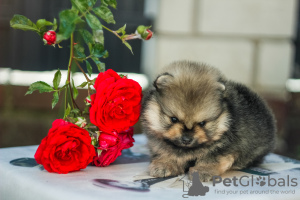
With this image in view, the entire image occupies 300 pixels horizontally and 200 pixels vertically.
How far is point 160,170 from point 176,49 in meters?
1.78

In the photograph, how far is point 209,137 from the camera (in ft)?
4.67

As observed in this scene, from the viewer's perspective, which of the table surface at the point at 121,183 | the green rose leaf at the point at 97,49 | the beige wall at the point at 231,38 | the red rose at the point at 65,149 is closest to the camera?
the table surface at the point at 121,183

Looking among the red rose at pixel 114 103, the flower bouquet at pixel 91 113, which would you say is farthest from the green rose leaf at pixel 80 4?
the red rose at pixel 114 103

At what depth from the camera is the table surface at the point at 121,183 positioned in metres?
1.25

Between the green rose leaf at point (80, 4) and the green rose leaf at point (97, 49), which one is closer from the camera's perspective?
the green rose leaf at point (80, 4)

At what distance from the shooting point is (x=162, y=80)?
4.74ft

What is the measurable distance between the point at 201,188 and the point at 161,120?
0.27 metres

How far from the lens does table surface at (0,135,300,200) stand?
4.11 feet

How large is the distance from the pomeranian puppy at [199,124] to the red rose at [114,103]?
6 cm

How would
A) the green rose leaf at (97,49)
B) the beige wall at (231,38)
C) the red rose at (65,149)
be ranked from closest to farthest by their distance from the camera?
1. the red rose at (65,149)
2. the green rose leaf at (97,49)
3. the beige wall at (231,38)

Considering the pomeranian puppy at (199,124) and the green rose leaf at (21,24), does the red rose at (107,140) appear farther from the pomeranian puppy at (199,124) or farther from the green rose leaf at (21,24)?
the green rose leaf at (21,24)

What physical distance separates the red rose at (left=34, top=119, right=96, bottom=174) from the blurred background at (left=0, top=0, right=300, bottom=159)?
5.73 ft

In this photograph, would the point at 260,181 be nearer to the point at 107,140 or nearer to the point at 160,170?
the point at 160,170

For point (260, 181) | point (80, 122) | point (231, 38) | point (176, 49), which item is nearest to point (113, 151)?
point (80, 122)
